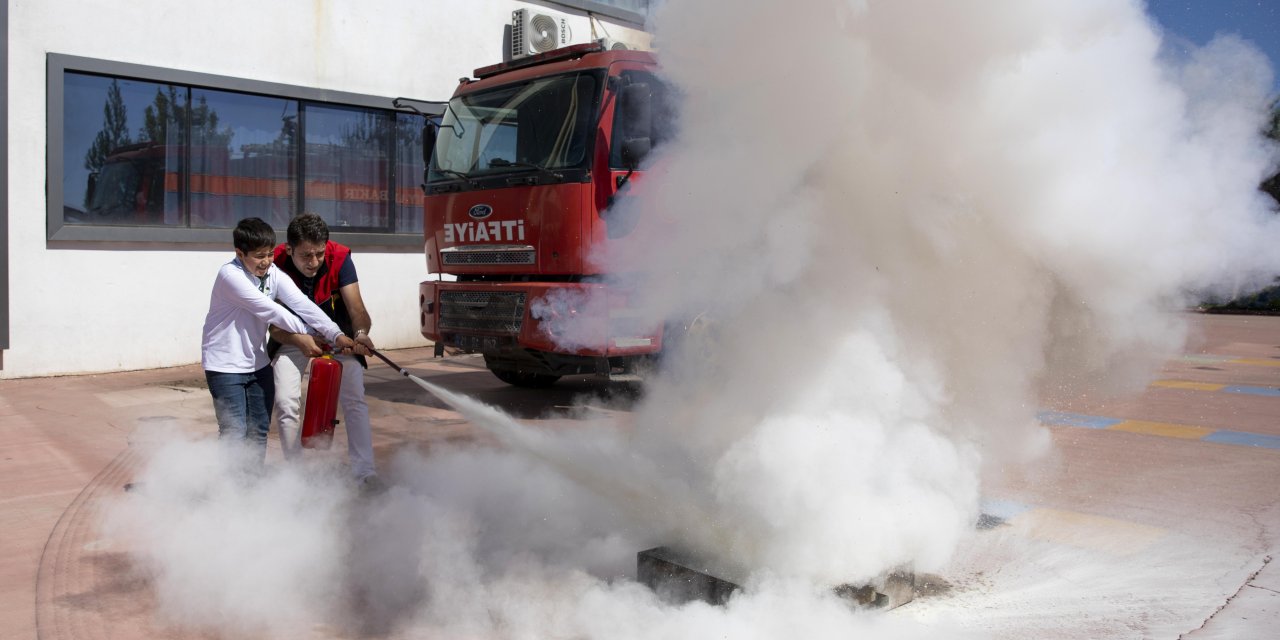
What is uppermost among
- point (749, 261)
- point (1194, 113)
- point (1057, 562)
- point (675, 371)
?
point (1194, 113)

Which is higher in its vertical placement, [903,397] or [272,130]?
[272,130]

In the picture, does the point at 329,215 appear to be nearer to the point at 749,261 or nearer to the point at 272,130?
the point at 272,130

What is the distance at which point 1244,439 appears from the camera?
23.5 ft

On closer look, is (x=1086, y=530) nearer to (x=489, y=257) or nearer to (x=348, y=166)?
(x=489, y=257)

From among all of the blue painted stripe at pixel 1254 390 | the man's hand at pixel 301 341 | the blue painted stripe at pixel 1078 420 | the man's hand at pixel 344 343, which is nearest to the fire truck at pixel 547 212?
the man's hand at pixel 344 343

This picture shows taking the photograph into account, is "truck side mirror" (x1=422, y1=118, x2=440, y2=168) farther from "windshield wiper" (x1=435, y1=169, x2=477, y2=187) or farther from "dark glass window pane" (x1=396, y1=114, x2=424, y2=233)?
"dark glass window pane" (x1=396, y1=114, x2=424, y2=233)

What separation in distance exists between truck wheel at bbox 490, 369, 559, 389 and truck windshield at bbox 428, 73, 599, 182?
2169mm

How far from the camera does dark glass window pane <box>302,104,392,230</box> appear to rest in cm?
1116

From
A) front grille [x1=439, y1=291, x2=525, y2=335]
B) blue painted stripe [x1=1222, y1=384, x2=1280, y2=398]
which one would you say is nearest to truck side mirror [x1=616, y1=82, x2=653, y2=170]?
front grille [x1=439, y1=291, x2=525, y2=335]

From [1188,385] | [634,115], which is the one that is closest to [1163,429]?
[1188,385]

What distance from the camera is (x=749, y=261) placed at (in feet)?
12.7

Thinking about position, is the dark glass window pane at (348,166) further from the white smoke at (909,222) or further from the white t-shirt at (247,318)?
the white smoke at (909,222)

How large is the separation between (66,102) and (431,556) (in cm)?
763

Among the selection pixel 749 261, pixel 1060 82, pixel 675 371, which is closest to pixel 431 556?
pixel 675 371
